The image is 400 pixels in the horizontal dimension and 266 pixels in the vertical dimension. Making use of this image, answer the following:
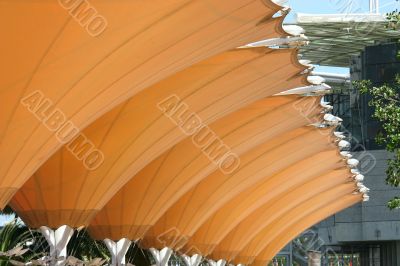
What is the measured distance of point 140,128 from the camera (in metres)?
24.8

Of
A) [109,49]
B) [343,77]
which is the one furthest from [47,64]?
[343,77]

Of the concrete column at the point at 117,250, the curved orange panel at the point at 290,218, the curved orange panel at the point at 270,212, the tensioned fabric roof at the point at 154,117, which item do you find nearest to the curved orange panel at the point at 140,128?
the tensioned fabric roof at the point at 154,117

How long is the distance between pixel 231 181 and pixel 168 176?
5.39 m

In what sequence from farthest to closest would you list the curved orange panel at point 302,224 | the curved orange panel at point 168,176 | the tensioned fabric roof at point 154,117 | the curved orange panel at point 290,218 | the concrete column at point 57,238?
the curved orange panel at point 302,224 → the curved orange panel at point 290,218 → the curved orange panel at point 168,176 → the concrete column at point 57,238 → the tensioned fabric roof at point 154,117

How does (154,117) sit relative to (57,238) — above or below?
above

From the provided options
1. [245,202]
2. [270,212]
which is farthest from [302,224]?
[245,202]

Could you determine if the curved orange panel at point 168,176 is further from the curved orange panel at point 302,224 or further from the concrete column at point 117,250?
the curved orange panel at point 302,224

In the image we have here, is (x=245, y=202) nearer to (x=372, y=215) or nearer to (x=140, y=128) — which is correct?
(x=140, y=128)

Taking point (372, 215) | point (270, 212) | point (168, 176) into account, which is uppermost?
point (168, 176)

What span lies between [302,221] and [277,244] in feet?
10.5

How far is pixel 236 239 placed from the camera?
159 ft

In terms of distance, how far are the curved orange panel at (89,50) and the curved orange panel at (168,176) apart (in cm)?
1008

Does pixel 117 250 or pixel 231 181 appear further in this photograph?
pixel 231 181

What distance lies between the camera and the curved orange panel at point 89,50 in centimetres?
1543
